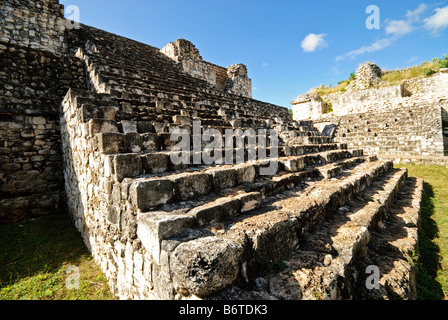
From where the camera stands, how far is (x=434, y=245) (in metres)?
2.77

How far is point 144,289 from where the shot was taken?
1.70 meters

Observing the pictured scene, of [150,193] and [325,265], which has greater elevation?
[150,193]

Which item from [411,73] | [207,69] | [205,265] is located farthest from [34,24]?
[411,73]

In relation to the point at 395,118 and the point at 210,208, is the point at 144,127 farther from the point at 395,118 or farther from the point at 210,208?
the point at 395,118

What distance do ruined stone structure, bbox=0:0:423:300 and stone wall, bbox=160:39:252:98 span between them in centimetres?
707

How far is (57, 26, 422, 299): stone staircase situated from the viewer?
1.33 m

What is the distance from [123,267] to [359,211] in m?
2.86

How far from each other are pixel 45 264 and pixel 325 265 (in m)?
3.68

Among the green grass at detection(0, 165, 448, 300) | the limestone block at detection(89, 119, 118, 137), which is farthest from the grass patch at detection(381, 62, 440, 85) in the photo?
the limestone block at detection(89, 119, 118, 137)

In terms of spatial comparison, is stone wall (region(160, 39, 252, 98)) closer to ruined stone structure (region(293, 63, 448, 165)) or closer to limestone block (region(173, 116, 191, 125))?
ruined stone structure (region(293, 63, 448, 165))

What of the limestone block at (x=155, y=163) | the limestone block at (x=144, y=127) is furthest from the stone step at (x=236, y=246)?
the limestone block at (x=144, y=127)

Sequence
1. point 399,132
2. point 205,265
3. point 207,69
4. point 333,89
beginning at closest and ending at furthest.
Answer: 1. point 205,265
2. point 399,132
3. point 207,69
4. point 333,89
